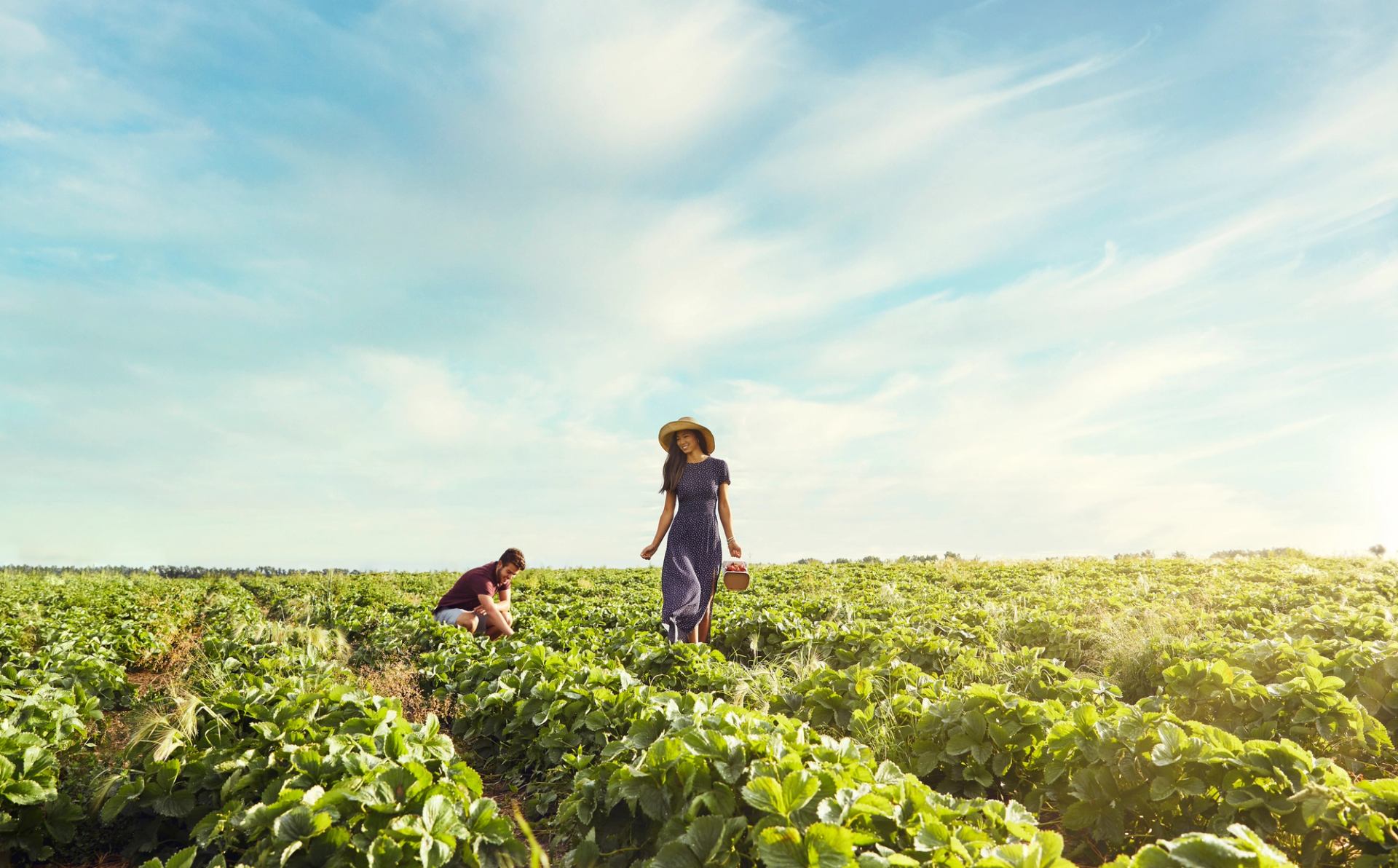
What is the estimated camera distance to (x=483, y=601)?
32.2 feet

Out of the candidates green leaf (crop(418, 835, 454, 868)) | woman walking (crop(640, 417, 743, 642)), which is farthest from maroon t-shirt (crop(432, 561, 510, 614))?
green leaf (crop(418, 835, 454, 868))

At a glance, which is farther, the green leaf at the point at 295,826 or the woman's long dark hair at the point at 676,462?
the woman's long dark hair at the point at 676,462

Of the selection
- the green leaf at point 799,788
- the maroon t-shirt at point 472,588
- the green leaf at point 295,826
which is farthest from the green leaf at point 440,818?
the maroon t-shirt at point 472,588

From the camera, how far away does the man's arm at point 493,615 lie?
9.83 m

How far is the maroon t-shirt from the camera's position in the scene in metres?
10.1

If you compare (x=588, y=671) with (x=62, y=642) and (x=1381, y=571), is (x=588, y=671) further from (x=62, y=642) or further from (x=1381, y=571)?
(x=1381, y=571)

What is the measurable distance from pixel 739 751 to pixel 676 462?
214 inches

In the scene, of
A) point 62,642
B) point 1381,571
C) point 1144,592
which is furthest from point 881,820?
point 1381,571

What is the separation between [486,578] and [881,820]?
7.83m

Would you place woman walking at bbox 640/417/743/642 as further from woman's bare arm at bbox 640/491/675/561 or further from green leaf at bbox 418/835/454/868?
green leaf at bbox 418/835/454/868

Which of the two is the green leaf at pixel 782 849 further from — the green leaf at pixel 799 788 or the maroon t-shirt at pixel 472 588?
the maroon t-shirt at pixel 472 588

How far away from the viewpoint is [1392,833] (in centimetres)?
323

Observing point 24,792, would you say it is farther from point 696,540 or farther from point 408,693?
point 696,540

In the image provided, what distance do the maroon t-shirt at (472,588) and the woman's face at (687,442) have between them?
326 cm
